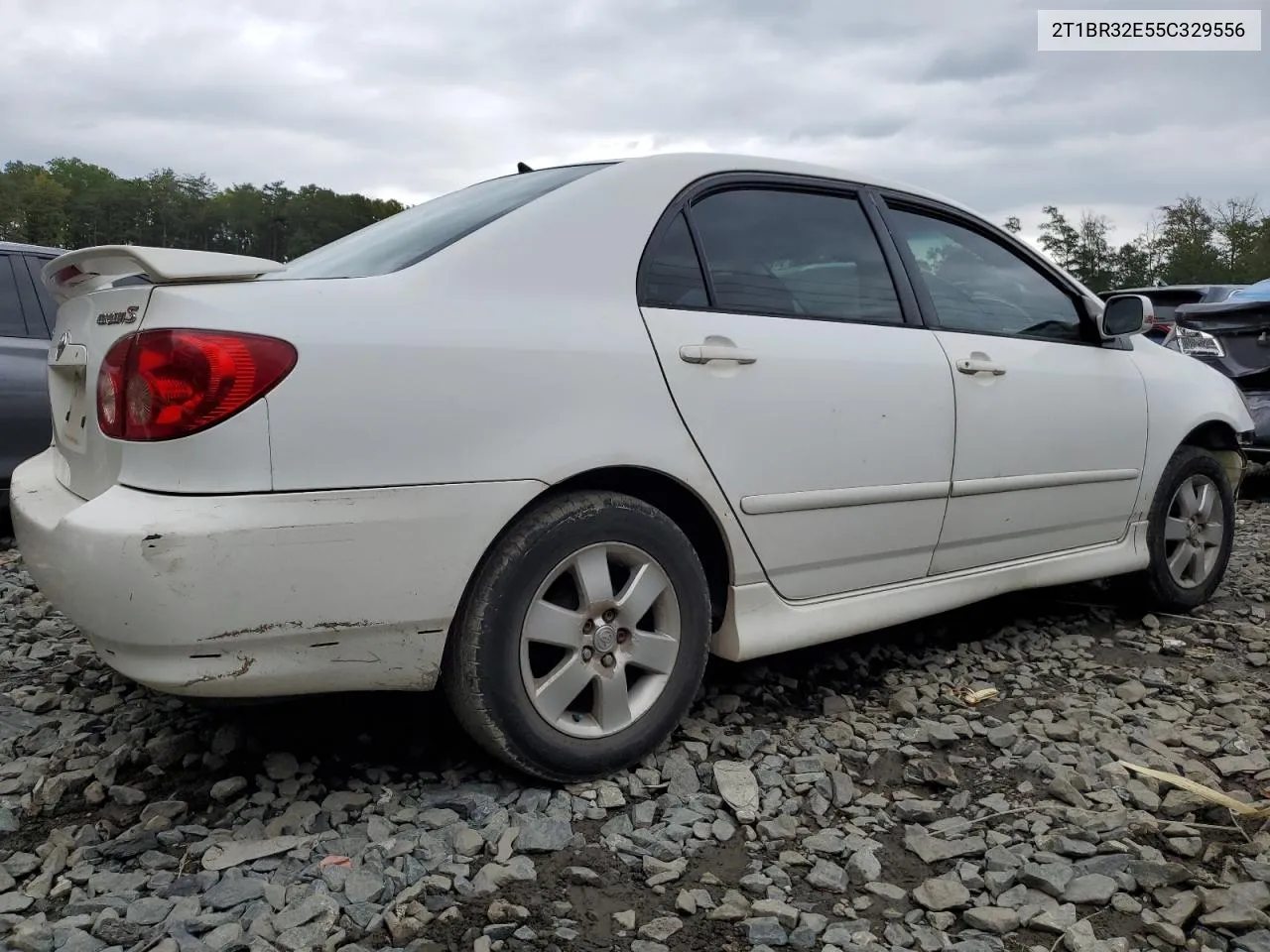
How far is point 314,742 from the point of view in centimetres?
254

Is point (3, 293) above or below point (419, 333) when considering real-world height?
above

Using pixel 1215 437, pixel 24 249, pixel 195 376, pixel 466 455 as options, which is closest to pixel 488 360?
pixel 466 455

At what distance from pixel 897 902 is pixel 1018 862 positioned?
12.0 inches

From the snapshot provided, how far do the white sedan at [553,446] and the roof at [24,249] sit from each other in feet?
10.7

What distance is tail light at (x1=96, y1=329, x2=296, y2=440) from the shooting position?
189 centimetres

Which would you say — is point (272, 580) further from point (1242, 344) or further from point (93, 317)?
point (1242, 344)

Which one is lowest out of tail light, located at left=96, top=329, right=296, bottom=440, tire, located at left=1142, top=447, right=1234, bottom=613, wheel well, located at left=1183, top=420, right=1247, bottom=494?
tire, located at left=1142, top=447, right=1234, bottom=613

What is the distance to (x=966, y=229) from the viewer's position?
11.2 ft

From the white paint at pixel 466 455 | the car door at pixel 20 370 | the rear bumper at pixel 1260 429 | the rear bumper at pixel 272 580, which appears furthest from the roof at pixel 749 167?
the rear bumper at pixel 1260 429

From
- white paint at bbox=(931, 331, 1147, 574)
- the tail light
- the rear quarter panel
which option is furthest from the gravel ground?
the tail light

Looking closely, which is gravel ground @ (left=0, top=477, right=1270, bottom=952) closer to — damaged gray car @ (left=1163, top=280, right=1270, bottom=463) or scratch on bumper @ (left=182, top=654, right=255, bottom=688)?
scratch on bumper @ (left=182, top=654, right=255, bottom=688)

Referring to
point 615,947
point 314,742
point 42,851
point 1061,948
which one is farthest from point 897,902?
point 42,851

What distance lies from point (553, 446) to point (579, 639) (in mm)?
442

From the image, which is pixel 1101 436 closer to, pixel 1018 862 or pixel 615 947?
pixel 1018 862
